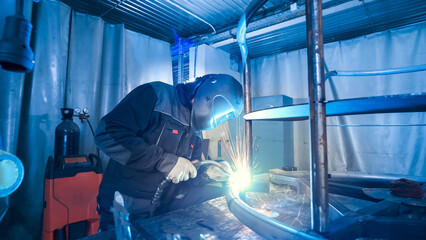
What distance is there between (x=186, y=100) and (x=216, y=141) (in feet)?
8.53

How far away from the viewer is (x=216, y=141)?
429 centimetres

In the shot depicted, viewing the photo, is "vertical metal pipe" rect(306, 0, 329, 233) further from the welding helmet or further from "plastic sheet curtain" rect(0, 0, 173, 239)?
"plastic sheet curtain" rect(0, 0, 173, 239)

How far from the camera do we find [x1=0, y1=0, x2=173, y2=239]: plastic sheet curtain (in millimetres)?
2609

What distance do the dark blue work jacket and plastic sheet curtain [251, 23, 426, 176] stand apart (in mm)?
3309

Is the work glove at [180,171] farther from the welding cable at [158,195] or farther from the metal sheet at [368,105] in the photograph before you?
the metal sheet at [368,105]

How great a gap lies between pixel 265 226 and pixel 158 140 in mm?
1091

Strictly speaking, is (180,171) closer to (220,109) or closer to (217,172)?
(217,172)

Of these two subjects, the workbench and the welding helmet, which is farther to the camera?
the welding helmet

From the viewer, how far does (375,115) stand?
12.2ft

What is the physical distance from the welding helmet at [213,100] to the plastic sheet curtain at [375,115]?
9.88 ft

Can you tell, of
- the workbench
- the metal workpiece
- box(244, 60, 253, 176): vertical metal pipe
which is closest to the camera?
the metal workpiece

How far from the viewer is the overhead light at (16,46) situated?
0.66m

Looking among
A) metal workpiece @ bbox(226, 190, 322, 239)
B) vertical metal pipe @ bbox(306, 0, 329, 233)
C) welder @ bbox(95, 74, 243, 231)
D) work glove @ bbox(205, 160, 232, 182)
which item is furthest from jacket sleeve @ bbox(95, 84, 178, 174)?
vertical metal pipe @ bbox(306, 0, 329, 233)

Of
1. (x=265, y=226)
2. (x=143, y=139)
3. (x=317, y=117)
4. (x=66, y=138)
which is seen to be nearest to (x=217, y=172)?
(x=143, y=139)
